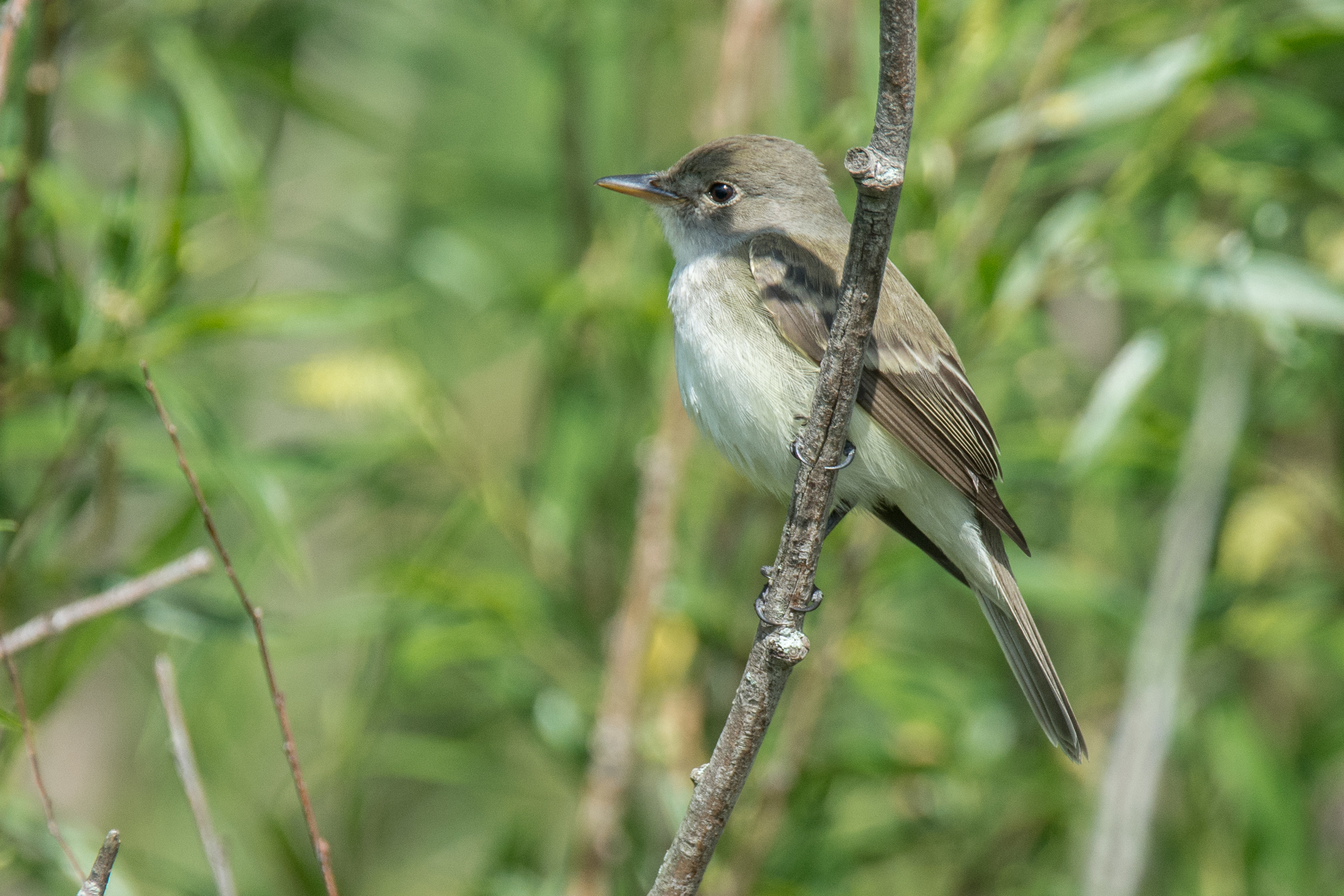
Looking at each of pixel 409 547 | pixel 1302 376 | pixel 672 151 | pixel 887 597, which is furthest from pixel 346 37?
pixel 1302 376

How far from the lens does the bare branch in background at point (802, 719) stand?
10.8 ft

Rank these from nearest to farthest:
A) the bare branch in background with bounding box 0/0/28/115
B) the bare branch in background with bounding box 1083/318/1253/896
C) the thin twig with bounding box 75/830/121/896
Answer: the thin twig with bounding box 75/830/121/896
the bare branch in background with bounding box 0/0/28/115
the bare branch in background with bounding box 1083/318/1253/896

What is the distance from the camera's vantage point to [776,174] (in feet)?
11.1

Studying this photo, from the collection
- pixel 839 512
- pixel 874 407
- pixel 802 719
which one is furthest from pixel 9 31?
pixel 802 719

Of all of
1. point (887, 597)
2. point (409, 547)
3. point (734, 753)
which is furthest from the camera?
point (409, 547)

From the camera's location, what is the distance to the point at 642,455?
3406mm

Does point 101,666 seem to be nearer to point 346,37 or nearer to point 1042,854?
point 346,37

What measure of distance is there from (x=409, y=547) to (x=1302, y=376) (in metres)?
2.67

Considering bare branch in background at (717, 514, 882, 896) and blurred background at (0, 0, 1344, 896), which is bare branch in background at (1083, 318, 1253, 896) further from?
bare branch in background at (717, 514, 882, 896)

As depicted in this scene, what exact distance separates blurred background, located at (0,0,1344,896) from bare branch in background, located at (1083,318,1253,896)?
0.06 feet

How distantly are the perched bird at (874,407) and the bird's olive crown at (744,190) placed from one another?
0.10 meters

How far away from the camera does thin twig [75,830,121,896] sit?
5.08ft

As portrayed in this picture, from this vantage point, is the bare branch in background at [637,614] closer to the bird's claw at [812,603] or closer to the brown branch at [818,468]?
the bird's claw at [812,603]

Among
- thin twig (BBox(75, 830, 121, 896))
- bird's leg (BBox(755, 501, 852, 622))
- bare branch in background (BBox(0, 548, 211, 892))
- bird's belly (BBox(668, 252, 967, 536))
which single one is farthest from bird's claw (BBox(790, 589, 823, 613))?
thin twig (BBox(75, 830, 121, 896))
